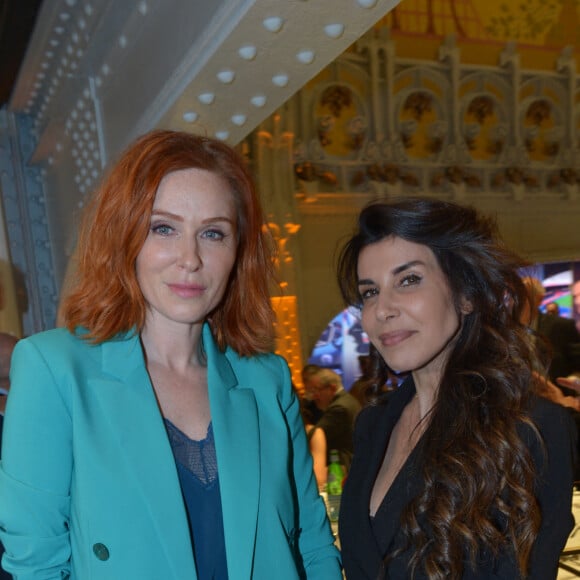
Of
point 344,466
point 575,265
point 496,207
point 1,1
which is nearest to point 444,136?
point 496,207

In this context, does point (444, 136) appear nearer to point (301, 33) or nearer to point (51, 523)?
point (301, 33)

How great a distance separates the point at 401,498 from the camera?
1.58 meters

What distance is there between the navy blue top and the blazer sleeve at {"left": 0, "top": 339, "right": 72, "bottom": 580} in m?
0.23

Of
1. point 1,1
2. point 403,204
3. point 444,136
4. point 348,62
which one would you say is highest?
point 348,62

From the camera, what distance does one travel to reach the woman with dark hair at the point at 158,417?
4.13ft

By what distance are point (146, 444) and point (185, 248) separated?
0.41 metres

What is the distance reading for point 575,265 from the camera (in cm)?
853

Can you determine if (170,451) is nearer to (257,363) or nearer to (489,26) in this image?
(257,363)

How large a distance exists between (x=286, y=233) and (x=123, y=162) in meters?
5.13

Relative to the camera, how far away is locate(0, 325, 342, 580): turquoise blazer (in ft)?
4.10

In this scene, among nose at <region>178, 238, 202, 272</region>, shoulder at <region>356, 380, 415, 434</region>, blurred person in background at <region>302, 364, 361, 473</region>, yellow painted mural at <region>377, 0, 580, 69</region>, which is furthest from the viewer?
yellow painted mural at <region>377, 0, 580, 69</region>

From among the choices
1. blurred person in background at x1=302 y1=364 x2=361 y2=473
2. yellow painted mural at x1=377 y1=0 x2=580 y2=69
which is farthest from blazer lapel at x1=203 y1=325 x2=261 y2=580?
yellow painted mural at x1=377 y1=0 x2=580 y2=69

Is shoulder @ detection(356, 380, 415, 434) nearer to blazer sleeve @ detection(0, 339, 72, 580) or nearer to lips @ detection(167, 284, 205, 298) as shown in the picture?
lips @ detection(167, 284, 205, 298)

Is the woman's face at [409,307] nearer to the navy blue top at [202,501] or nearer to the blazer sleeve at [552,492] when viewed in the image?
the blazer sleeve at [552,492]
